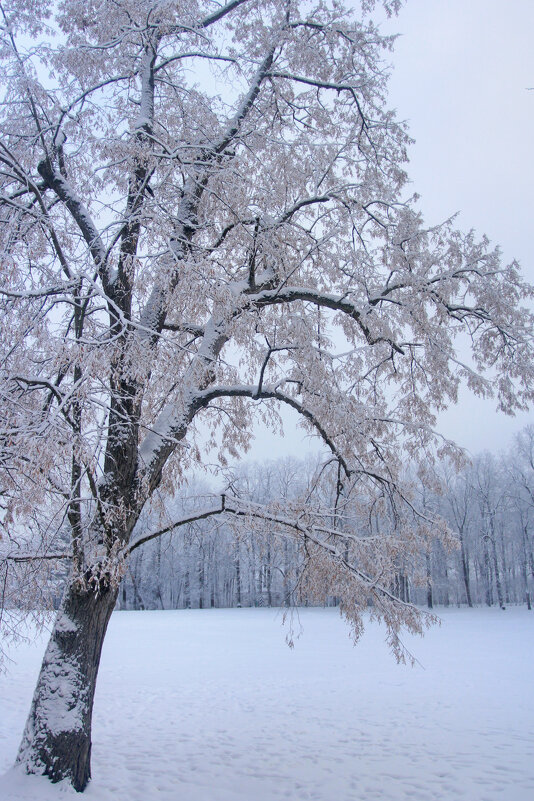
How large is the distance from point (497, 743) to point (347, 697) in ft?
11.8

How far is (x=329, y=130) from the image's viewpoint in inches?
281

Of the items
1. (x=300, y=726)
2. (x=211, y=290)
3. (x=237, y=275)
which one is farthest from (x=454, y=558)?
(x=211, y=290)

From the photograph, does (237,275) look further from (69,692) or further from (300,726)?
(300,726)

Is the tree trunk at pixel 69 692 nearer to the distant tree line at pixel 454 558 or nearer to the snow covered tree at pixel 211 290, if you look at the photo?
the snow covered tree at pixel 211 290

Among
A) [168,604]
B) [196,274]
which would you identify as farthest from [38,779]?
[168,604]

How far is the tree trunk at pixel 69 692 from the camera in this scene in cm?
488

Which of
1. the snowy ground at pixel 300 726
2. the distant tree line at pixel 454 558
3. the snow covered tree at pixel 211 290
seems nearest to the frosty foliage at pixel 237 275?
the snow covered tree at pixel 211 290

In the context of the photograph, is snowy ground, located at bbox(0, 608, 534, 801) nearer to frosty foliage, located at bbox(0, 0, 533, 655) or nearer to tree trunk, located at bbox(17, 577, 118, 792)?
tree trunk, located at bbox(17, 577, 118, 792)

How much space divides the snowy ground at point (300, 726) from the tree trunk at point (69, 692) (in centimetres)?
18

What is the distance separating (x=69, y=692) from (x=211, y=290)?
3797 mm

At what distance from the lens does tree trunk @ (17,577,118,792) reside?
4.88m

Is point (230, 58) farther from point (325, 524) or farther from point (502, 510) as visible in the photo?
point (502, 510)

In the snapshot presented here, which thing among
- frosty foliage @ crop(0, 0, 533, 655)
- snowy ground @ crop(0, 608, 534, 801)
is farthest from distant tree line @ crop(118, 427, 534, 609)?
frosty foliage @ crop(0, 0, 533, 655)

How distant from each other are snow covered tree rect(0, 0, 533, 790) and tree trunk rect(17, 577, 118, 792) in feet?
0.06
